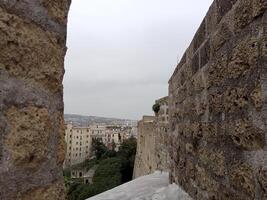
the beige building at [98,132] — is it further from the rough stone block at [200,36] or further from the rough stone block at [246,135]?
the rough stone block at [246,135]

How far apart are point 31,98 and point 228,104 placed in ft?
3.66

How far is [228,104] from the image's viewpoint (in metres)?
1.88

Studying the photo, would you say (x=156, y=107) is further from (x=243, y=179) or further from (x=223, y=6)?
(x=243, y=179)

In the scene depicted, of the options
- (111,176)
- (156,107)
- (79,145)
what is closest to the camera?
(156,107)

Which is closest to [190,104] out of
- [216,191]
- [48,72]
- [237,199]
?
[216,191]

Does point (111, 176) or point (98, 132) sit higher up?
point (98, 132)

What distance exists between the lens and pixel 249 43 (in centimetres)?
157

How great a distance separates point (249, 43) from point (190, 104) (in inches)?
58.0

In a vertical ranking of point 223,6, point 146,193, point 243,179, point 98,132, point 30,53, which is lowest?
point 146,193

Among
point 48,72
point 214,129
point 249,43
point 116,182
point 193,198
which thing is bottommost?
point 116,182

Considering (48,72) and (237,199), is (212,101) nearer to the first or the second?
(237,199)

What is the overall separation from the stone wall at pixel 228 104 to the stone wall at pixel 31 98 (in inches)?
32.3

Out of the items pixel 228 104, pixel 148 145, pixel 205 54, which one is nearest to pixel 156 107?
pixel 148 145

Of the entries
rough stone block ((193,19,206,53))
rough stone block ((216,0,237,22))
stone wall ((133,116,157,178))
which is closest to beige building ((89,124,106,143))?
stone wall ((133,116,157,178))
